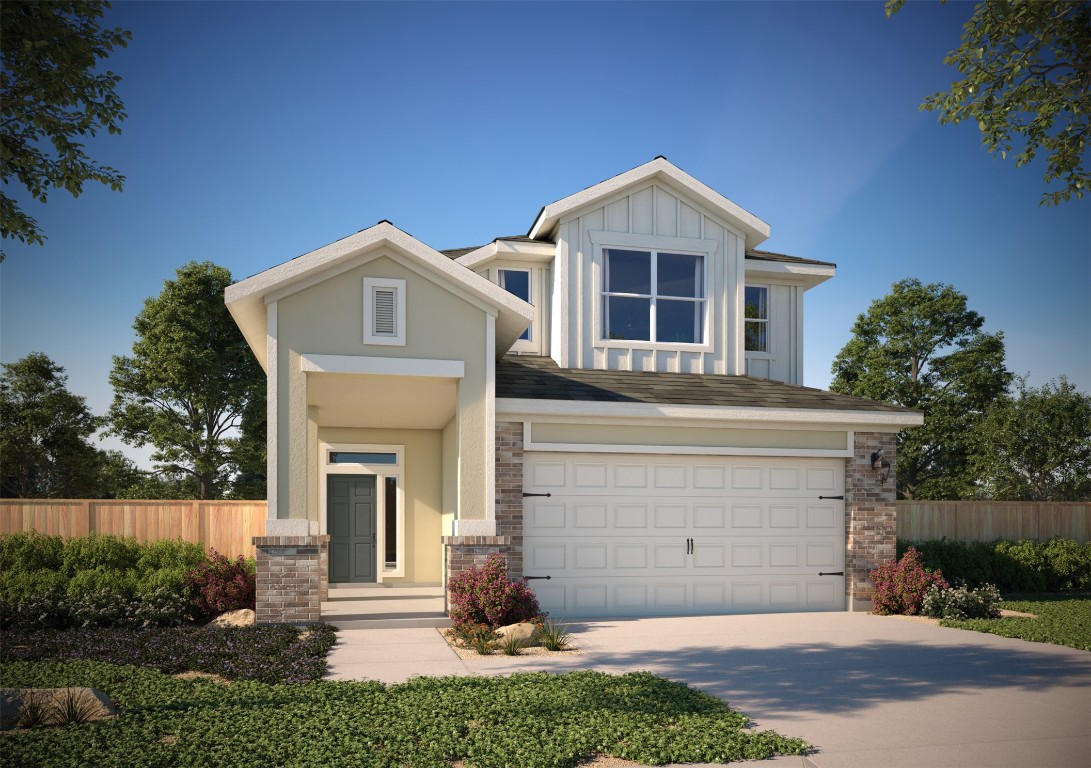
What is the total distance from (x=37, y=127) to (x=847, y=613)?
43.1ft

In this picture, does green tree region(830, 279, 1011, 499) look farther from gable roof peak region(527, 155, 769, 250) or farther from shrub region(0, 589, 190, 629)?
shrub region(0, 589, 190, 629)

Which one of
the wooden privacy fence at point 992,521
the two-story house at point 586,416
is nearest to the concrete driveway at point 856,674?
the two-story house at point 586,416

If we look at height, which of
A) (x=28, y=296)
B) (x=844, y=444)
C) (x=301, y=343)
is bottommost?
(x=844, y=444)

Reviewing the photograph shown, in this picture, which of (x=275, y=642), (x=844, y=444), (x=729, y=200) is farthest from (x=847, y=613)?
(x=275, y=642)

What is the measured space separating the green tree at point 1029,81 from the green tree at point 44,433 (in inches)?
950

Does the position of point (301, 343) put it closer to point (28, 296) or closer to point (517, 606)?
point (517, 606)

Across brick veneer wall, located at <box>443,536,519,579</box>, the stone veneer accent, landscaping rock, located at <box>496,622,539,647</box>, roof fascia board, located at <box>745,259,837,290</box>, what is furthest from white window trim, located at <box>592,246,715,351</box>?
the stone veneer accent

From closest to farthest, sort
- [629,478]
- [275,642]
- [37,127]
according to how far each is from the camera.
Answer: [37,127], [275,642], [629,478]

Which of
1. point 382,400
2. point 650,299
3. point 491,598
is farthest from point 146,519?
point 650,299

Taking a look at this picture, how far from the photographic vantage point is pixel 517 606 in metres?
11.3

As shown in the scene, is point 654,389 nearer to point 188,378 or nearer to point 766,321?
point 766,321

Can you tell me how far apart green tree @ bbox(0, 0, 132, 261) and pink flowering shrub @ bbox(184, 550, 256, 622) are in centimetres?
521

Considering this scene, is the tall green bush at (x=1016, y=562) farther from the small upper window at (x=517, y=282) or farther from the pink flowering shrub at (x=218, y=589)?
the pink flowering shrub at (x=218, y=589)

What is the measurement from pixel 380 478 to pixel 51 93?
914cm
